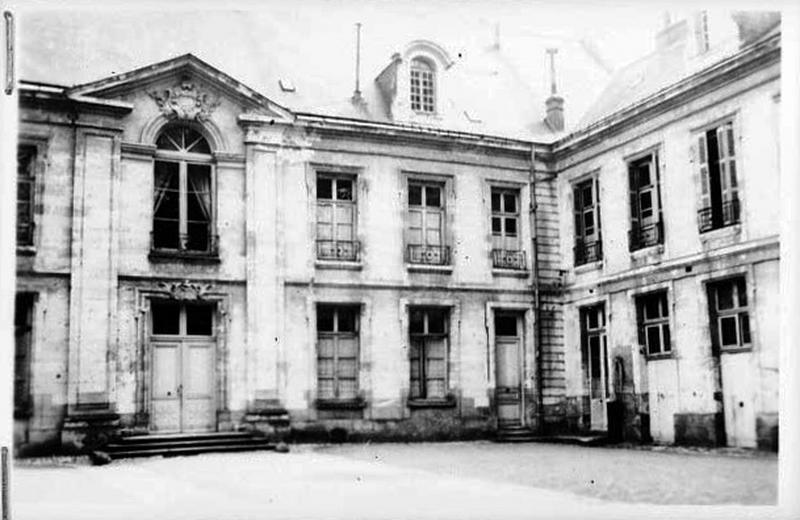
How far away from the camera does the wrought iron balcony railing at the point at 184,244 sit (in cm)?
907

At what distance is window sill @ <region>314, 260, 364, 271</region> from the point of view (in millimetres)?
9461

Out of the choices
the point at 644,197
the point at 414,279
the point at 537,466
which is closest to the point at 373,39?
the point at 414,279

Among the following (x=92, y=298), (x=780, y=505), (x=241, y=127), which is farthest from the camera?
(x=241, y=127)

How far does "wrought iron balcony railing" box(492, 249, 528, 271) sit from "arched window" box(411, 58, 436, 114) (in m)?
1.94

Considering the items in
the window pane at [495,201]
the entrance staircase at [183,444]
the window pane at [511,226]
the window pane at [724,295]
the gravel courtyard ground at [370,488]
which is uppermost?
the window pane at [495,201]

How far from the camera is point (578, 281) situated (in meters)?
10.5

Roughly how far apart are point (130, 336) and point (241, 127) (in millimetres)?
2576

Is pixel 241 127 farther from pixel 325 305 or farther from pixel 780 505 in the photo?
pixel 780 505

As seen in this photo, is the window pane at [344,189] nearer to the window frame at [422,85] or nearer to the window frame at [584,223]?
the window frame at [422,85]

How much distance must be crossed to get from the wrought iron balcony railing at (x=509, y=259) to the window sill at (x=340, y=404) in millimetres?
2295

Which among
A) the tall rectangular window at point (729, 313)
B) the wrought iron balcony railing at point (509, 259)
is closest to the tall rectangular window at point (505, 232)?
the wrought iron balcony railing at point (509, 259)

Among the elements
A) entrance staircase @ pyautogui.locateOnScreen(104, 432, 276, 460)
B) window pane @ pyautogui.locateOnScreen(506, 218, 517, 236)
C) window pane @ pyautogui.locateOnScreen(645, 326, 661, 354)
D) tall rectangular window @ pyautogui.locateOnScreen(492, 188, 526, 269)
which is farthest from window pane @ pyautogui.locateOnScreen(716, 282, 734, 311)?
entrance staircase @ pyautogui.locateOnScreen(104, 432, 276, 460)

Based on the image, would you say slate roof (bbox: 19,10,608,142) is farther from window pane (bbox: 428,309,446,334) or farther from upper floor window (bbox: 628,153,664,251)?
window pane (bbox: 428,309,446,334)

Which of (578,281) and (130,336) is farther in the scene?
(578,281)
